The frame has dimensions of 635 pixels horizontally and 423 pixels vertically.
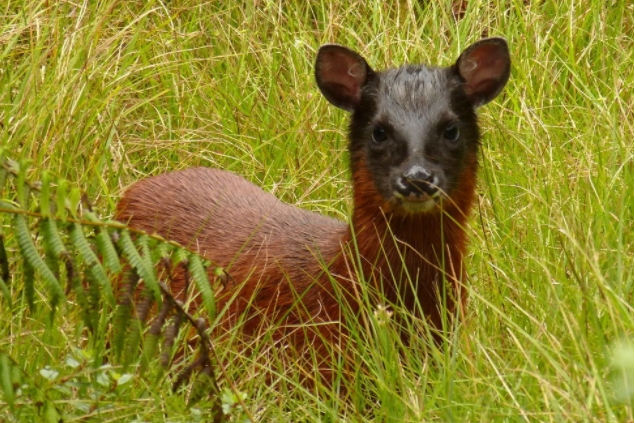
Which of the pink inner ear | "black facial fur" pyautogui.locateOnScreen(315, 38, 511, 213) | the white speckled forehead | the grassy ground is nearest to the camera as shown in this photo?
the grassy ground

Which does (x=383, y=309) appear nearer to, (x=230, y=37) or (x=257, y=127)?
(x=257, y=127)

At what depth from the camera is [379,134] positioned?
503 cm

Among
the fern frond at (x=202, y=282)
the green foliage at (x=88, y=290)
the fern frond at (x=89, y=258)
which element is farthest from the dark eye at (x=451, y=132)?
the fern frond at (x=89, y=258)

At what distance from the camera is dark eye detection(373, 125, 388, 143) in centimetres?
501

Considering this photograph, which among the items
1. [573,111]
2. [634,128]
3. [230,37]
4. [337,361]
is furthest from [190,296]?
[230,37]

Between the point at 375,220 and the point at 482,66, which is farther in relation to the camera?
the point at 482,66

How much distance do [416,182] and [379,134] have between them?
1.38 ft

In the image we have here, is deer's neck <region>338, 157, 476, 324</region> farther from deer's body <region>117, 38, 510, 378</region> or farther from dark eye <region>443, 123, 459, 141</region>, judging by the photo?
dark eye <region>443, 123, 459, 141</region>

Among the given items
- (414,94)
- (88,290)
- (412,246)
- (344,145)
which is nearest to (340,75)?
(414,94)

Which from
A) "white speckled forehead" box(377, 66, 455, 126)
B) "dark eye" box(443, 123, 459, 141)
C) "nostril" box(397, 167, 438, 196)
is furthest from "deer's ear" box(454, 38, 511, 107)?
"nostril" box(397, 167, 438, 196)

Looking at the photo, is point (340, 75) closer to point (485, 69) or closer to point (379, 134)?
point (379, 134)

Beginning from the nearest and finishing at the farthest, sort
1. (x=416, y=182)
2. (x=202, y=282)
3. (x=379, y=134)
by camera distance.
A: (x=202, y=282) → (x=416, y=182) → (x=379, y=134)

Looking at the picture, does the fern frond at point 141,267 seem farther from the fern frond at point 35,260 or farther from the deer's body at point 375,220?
the deer's body at point 375,220

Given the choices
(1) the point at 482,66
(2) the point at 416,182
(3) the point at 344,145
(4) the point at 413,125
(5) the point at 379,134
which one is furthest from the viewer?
(3) the point at 344,145
